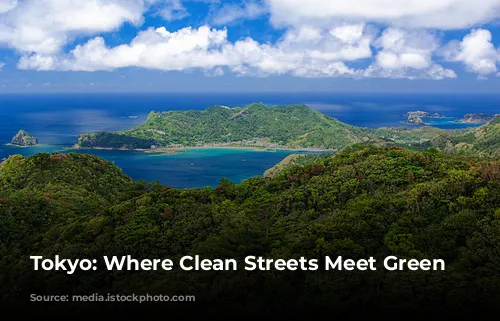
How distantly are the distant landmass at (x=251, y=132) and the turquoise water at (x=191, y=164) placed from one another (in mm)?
8524

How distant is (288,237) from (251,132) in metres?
126

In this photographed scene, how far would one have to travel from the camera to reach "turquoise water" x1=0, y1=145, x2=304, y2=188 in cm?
8056

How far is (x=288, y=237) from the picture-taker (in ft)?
57.4

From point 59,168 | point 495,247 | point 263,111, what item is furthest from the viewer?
point 263,111

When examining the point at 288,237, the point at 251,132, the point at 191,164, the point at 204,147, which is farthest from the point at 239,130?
the point at 288,237

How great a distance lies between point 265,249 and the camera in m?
17.2

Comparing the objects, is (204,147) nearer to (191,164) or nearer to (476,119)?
(191,164)

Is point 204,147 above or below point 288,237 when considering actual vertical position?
above

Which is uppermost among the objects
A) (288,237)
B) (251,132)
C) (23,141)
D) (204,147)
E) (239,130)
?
(239,130)

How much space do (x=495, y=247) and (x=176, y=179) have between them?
6780 centimetres

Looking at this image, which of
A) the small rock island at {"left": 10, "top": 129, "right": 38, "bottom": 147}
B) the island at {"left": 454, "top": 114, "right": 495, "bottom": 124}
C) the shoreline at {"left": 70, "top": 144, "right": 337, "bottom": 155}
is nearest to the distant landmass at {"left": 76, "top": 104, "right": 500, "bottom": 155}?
the shoreline at {"left": 70, "top": 144, "right": 337, "bottom": 155}

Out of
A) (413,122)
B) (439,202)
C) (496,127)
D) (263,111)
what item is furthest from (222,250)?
(413,122)

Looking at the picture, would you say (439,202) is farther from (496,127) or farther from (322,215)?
(496,127)

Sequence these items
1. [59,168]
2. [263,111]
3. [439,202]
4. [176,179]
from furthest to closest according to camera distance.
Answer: [263,111] → [176,179] → [59,168] → [439,202]
